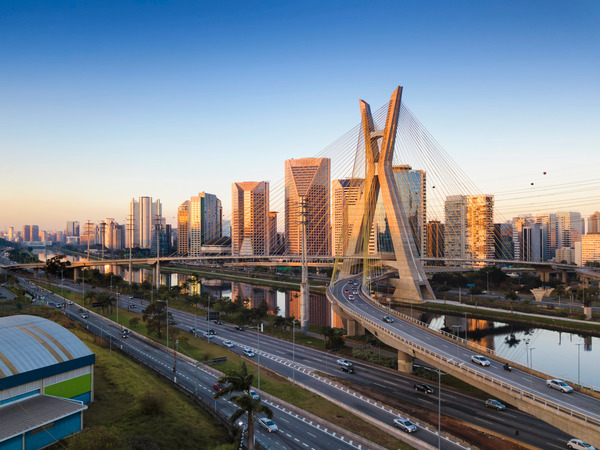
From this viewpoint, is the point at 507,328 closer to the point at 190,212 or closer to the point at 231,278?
the point at 231,278

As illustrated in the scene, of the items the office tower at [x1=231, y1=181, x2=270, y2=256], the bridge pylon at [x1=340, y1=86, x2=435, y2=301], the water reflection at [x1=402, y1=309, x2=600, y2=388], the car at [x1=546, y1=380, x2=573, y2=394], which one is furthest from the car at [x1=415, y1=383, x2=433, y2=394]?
the office tower at [x1=231, y1=181, x2=270, y2=256]

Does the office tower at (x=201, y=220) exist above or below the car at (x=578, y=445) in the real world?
above

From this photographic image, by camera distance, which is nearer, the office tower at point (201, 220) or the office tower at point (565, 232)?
the office tower at point (565, 232)

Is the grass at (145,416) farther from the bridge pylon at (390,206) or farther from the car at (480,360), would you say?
the bridge pylon at (390,206)

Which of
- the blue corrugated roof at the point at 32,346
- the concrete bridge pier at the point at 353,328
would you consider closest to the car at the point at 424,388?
the concrete bridge pier at the point at 353,328

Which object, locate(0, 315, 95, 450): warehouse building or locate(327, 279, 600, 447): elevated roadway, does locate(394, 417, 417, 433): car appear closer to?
locate(327, 279, 600, 447): elevated roadway

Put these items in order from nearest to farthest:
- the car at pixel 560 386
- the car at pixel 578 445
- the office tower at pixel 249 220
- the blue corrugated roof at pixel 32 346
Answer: the car at pixel 578 445
the car at pixel 560 386
the blue corrugated roof at pixel 32 346
the office tower at pixel 249 220

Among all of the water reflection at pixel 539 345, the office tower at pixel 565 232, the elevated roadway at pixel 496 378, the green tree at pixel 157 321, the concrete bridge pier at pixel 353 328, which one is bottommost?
the water reflection at pixel 539 345

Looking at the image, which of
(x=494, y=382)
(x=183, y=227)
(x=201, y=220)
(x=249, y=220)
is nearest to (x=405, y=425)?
(x=494, y=382)
